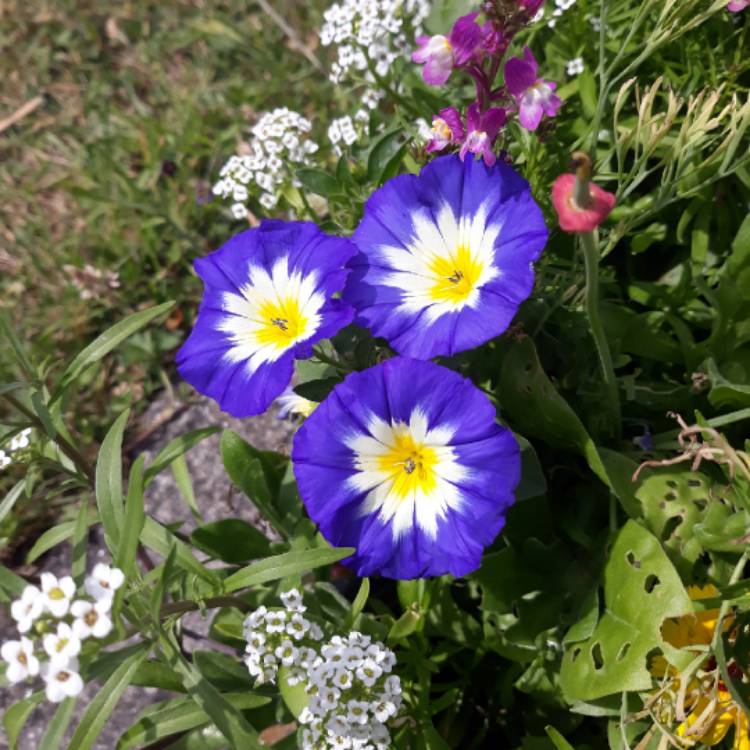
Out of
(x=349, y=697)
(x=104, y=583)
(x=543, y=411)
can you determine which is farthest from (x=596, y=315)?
(x=104, y=583)

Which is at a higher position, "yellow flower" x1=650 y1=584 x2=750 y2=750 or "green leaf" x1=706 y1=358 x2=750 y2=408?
"green leaf" x1=706 y1=358 x2=750 y2=408

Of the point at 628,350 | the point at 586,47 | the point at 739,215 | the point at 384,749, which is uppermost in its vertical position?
the point at 586,47

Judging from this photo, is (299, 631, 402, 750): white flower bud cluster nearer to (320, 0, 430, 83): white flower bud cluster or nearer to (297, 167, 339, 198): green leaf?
(297, 167, 339, 198): green leaf

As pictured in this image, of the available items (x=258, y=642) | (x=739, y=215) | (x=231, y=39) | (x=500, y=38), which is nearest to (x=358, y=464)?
(x=258, y=642)

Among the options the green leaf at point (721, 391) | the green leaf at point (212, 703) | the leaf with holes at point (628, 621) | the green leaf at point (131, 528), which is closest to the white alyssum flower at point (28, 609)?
the green leaf at point (131, 528)

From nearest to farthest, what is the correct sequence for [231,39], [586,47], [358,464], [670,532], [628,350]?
[358,464] → [670,532] → [628,350] → [586,47] → [231,39]

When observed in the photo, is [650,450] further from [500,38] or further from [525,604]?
[500,38]

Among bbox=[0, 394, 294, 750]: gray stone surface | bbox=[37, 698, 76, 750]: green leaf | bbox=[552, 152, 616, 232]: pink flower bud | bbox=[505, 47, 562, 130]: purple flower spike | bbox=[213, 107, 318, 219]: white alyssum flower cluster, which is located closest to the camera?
bbox=[552, 152, 616, 232]: pink flower bud

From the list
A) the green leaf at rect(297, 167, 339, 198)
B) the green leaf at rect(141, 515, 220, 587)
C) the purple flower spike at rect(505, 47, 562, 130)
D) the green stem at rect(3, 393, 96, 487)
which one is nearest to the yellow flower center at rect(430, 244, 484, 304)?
the purple flower spike at rect(505, 47, 562, 130)
